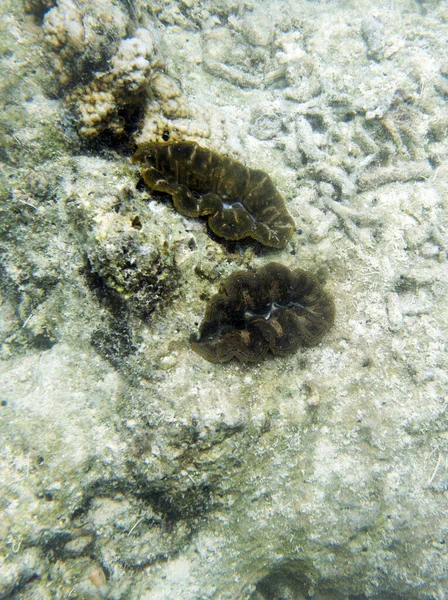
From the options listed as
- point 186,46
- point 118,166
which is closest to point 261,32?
point 186,46

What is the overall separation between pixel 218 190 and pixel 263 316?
138 centimetres

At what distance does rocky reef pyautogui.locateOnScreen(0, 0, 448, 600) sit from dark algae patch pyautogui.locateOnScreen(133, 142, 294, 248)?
0.15m

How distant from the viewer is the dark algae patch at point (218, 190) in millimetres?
3105

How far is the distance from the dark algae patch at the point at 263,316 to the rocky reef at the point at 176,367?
4.6 inches

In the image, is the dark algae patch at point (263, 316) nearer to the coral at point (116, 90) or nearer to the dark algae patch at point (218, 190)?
the dark algae patch at point (218, 190)

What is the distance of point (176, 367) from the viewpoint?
2.99 m

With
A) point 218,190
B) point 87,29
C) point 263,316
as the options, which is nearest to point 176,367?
point 263,316

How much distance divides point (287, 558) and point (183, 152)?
459 centimetres

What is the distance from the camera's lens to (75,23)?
9.89 feet

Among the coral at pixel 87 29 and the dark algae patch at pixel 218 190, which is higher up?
the coral at pixel 87 29

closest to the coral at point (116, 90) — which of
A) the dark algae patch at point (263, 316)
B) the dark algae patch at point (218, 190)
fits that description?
the dark algae patch at point (218, 190)

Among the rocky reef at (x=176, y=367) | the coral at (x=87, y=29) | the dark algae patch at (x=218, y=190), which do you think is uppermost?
the coral at (x=87, y=29)

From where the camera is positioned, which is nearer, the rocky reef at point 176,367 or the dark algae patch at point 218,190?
the rocky reef at point 176,367

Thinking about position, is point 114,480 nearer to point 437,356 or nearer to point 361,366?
point 361,366
